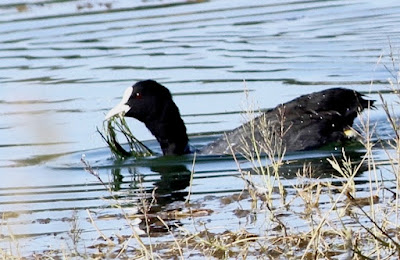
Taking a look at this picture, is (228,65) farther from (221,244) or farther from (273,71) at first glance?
(221,244)

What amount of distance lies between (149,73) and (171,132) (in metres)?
3.38

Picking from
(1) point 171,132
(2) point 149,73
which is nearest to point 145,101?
(1) point 171,132

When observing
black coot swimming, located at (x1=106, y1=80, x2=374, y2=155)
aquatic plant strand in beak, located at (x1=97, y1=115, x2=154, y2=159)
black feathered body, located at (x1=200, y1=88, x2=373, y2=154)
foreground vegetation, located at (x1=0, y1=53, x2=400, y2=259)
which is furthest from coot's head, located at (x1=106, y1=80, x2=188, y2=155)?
foreground vegetation, located at (x1=0, y1=53, x2=400, y2=259)

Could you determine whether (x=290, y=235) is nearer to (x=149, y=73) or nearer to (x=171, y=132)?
(x=171, y=132)

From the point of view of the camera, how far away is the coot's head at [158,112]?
10.1 m

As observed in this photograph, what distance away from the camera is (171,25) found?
17.3 metres

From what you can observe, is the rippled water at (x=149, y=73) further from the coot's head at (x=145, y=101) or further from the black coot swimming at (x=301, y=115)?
the coot's head at (x=145, y=101)

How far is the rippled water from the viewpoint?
7980 millimetres

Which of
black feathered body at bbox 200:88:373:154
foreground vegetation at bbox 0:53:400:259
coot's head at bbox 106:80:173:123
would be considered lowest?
foreground vegetation at bbox 0:53:400:259

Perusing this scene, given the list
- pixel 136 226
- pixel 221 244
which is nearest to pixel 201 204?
pixel 136 226

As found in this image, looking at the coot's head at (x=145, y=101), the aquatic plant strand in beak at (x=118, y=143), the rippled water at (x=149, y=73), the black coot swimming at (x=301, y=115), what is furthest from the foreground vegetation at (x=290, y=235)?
the coot's head at (x=145, y=101)

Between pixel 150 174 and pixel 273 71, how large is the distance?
13.2ft

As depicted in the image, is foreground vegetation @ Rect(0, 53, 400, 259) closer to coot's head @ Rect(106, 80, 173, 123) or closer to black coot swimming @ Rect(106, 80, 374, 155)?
black coot swimming @ Rect(106, 80, 374, 155)

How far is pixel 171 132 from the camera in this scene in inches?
401
